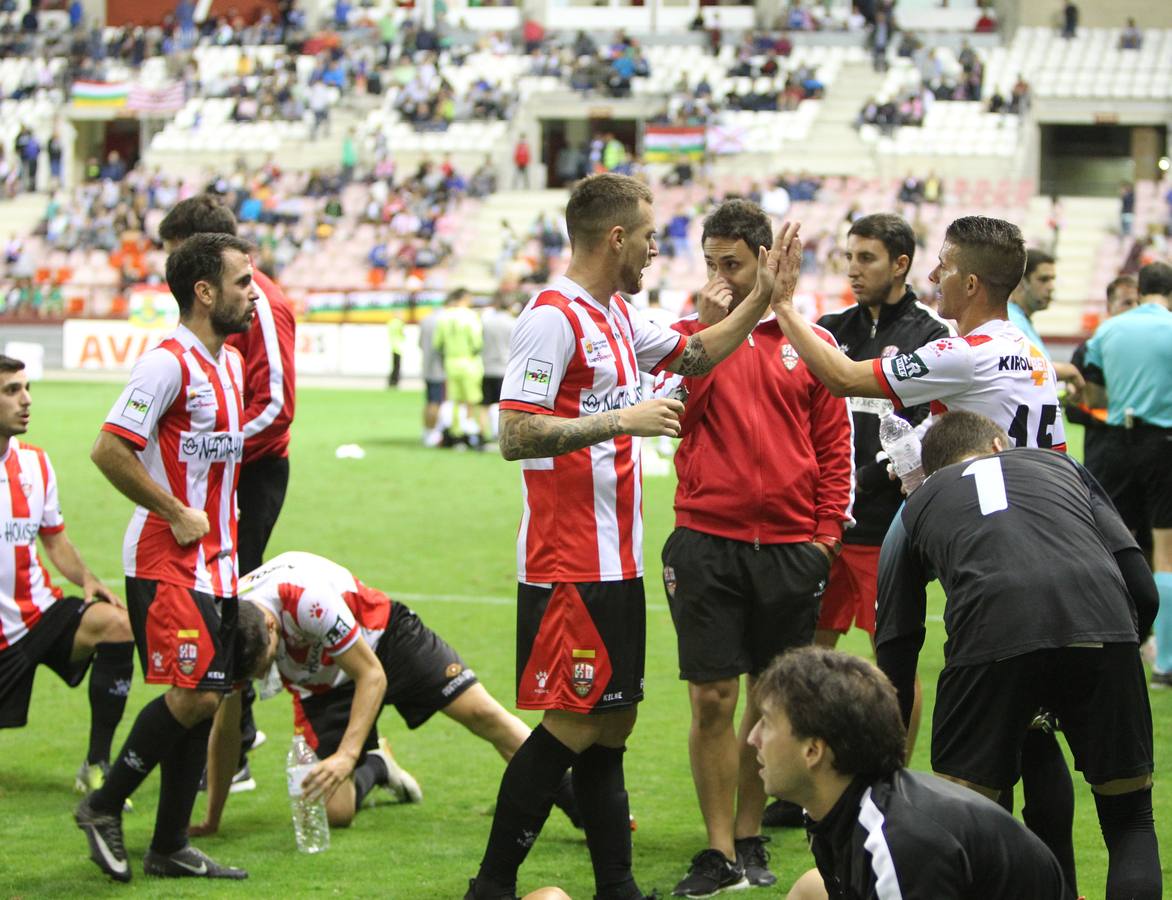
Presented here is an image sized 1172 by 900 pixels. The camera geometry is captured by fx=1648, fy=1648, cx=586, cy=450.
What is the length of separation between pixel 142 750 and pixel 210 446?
3.40 ft

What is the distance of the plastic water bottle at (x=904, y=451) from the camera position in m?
5.17

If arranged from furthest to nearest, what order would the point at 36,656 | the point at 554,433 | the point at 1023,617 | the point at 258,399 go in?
1. the point at 36,656
2. the point at 258,399
3. the point at 554,433
4. the point at 1023,617

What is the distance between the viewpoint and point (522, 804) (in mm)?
4922

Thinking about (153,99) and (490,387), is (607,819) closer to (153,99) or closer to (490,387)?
(490,387)

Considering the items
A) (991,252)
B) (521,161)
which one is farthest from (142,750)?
(521,161)

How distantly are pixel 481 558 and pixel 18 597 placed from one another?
601cm

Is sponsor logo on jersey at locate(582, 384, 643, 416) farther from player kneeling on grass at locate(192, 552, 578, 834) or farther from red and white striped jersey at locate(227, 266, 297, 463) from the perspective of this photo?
red and white striped jersey at locate(227, 266, 297, 463)

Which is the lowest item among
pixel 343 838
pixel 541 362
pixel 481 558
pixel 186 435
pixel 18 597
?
pixel 481 558

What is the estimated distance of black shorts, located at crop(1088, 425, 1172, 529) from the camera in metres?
8.41

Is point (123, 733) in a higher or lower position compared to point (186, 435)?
lower

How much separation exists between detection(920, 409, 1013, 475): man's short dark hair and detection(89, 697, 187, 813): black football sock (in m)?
2.67

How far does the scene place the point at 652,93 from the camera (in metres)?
43.9

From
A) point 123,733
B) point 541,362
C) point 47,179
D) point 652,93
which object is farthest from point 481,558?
point 47,179

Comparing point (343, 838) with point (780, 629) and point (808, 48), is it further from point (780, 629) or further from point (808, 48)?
point (808, 48)
